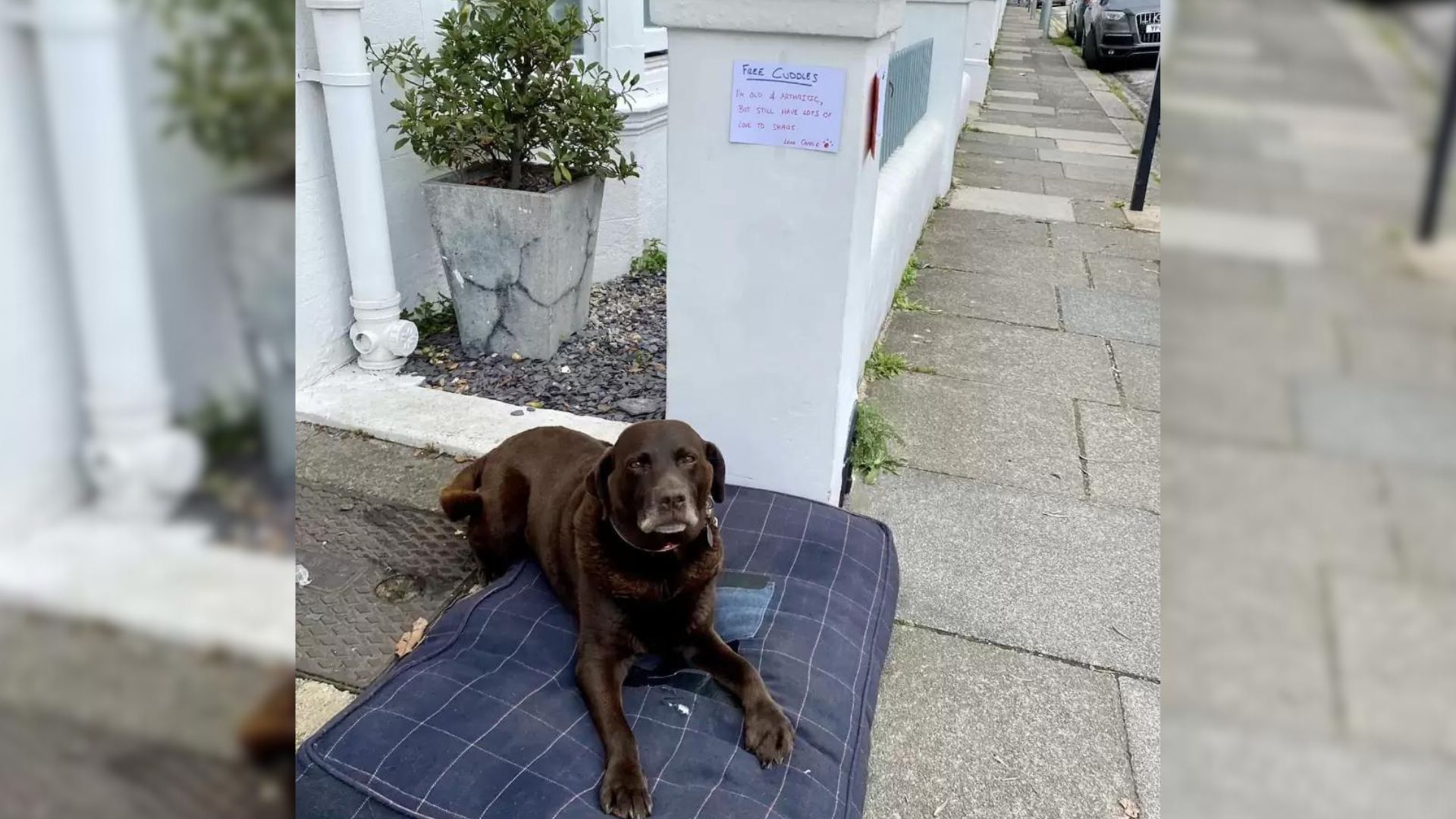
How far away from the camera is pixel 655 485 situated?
2.45 metres

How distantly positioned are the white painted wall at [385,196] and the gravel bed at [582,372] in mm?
415

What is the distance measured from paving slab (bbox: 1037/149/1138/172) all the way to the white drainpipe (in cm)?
859

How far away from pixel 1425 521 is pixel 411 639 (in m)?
3.10

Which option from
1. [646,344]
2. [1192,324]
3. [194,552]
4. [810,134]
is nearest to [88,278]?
[194,552]

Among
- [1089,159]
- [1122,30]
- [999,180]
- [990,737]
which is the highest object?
[1122,30]

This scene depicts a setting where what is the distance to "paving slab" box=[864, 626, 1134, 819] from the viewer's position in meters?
2.60

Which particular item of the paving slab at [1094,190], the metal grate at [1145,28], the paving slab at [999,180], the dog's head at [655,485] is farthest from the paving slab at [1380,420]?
the metal grate at [1145,28]

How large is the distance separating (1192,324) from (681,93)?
9.95 feet

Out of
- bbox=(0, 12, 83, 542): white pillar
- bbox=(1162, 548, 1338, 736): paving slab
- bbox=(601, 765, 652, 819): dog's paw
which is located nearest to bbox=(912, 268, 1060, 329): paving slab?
bbox=(601, 765, 652, 819): dog's paw

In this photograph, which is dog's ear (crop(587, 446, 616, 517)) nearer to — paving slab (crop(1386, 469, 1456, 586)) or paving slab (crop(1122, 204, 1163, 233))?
paving slab (crop(1386, 469, 1456, 586))

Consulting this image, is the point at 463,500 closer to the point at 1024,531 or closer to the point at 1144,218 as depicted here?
the point at 1024,531

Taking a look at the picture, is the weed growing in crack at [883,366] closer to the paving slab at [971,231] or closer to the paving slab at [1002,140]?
the paving slab at [971,231]

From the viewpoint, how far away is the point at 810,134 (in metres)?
3.18

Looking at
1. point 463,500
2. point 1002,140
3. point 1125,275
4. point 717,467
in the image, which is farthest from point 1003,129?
point 717,467
